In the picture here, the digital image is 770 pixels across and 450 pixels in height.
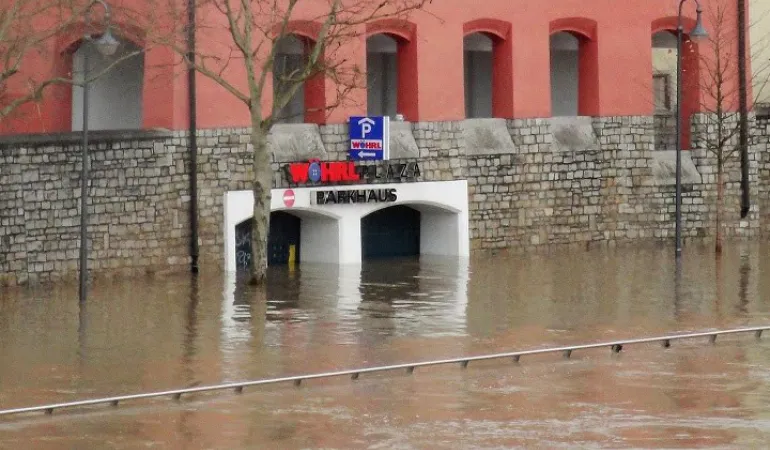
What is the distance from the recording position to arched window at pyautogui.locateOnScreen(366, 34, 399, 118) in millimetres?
39312

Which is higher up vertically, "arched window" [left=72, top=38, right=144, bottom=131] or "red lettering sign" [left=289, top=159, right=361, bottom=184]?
"arched window" [left=72, top=38, right=144, bottom=131]

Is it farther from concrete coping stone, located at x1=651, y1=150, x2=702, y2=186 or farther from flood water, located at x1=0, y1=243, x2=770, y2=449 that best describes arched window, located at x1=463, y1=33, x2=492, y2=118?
flood water, located at x1=0, y1=243, x2=770, y2=449

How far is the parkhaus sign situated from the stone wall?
0.70 feet

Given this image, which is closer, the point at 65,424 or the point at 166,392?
the point at 65,424

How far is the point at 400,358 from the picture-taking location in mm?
22859

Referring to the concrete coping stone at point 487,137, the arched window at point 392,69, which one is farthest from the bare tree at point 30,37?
the concrete coping stone at point 487,137

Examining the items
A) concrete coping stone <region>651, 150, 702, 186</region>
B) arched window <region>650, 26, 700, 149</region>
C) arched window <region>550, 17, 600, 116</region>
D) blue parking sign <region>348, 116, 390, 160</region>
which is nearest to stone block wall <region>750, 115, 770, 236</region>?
arched window <region>650, 26, 700, 149</region>

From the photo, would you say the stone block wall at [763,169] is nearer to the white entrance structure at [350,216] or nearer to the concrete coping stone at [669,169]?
the concrete coping stone at [669,169]

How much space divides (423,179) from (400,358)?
14596 mm

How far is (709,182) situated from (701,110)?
62.3 inches

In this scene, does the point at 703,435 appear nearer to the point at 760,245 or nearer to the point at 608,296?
the point at 608,296

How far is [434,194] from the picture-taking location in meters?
37.2

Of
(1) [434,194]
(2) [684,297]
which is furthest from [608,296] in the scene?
(1) [434,194]

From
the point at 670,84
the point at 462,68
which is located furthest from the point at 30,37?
the point at 670,84
